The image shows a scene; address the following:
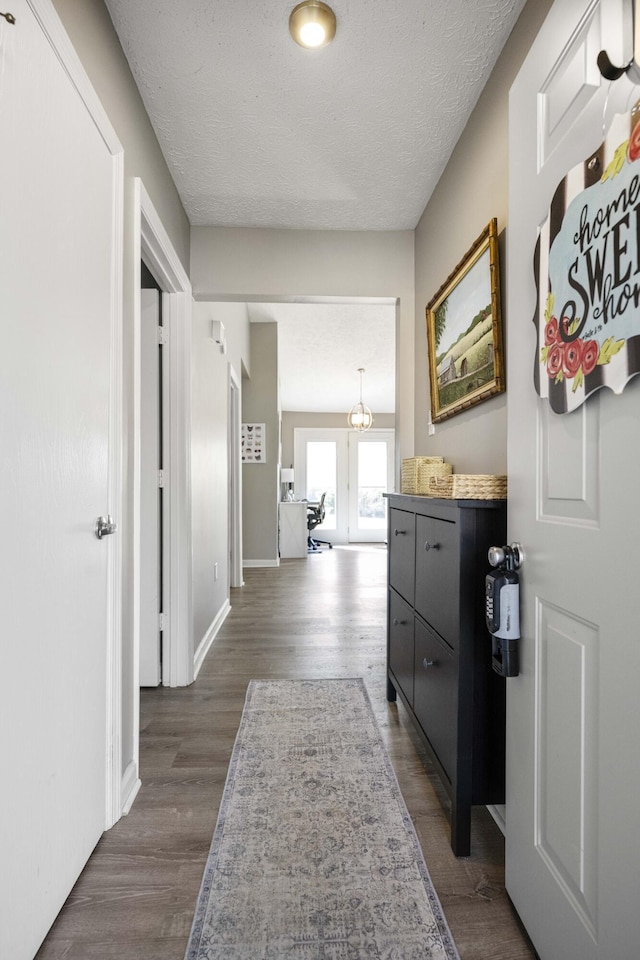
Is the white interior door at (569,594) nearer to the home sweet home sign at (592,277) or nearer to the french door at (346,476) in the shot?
the home sweet home sign at (592,277)

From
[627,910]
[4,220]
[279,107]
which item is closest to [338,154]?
[279,107]

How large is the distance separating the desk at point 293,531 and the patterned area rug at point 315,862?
524cm

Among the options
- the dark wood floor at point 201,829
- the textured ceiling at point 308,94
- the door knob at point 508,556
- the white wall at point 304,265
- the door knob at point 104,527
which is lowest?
the dark wood floor at point 201,829

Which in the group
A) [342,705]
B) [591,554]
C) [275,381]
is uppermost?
[275,381]

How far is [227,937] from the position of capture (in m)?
1.16

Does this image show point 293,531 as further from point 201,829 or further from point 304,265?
point 201,829

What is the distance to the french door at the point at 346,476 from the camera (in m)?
10.3

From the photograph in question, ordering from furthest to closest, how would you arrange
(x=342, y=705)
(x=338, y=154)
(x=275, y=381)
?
(x=275, y=381) < (x=342, y=705) < (x=338, y=154)

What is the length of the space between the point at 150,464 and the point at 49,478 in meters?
1.47

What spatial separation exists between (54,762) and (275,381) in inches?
218

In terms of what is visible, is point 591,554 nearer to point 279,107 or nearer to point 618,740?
point 618,740

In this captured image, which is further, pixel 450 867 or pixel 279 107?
pixel 279 107

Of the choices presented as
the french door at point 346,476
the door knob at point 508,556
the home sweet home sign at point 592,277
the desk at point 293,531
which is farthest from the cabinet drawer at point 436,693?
the french door at point 346,476

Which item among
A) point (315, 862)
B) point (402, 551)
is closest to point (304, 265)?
point (402, 551)
